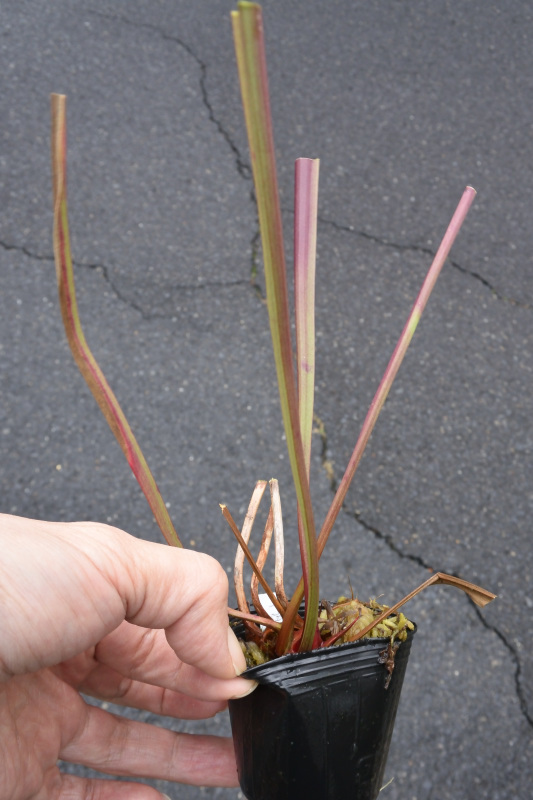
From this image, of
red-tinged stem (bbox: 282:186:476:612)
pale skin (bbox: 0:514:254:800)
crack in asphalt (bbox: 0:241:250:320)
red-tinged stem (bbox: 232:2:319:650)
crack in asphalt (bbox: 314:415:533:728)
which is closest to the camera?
red-tinged stem (bbox: 232:2:319:650)

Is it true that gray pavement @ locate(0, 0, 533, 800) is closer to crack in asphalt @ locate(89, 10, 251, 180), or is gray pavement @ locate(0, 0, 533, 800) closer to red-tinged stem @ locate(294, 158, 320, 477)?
crack in asphalt @ locate(89, 10, 251, 180)

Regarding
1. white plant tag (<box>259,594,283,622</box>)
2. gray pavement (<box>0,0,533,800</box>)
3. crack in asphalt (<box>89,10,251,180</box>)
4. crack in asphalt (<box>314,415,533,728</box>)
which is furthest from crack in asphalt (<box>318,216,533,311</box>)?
white plant tag (<box>259,594,283,622</box>)

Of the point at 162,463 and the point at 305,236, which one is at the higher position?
the point at 305,236

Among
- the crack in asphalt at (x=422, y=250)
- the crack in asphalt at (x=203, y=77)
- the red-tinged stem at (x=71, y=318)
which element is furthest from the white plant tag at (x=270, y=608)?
the crack in asphalt at (x=203, y=77)

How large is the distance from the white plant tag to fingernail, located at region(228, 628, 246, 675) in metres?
0.06

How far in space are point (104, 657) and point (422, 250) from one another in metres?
1.36

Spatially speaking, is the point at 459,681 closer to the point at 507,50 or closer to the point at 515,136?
the point at 515,136

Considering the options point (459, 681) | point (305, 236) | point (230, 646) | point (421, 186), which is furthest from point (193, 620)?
point (421, 186)

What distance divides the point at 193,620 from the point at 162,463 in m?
0.80

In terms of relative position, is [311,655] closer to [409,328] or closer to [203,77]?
[409,328]

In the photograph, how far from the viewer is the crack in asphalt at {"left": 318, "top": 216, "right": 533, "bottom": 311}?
170 cm

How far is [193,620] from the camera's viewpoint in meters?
0.57

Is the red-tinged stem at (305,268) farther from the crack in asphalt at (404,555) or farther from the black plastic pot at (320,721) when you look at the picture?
the crack in asphalt at (404,555)

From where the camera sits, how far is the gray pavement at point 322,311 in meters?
1.26
